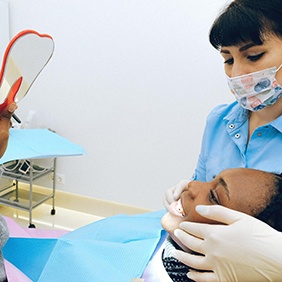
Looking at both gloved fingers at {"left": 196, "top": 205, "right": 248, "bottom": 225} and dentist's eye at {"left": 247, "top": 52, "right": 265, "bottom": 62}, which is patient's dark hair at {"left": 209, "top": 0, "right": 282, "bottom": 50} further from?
gloved fingers at {"left": 196, "top": 205, "right": 248, "bottom": 225}

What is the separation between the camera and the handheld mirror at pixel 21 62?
72cm

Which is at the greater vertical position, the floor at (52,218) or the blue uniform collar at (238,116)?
the blue uniform collar at (238,116)

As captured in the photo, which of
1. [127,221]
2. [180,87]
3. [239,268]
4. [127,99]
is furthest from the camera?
[127,99]

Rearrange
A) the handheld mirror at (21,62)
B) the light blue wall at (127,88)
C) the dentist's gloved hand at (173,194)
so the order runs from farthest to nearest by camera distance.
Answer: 1. the light blue wall at (127,88)
2. the dentist's gloved hand at (173,194)
3. the handheld mirror at (21,62)

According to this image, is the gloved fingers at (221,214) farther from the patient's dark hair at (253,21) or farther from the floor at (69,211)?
the floor at (69,211)

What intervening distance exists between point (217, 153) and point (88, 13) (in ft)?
6.15

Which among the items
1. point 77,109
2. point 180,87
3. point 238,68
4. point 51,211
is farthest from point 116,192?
point 238,68

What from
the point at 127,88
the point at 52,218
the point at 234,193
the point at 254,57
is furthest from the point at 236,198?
the point at 52,218

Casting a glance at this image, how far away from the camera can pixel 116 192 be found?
2824 mm

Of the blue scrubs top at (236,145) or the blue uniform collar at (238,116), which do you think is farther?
the blue uniform collar at (238,116)

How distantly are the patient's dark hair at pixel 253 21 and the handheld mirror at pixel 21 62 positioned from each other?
1.76 ft

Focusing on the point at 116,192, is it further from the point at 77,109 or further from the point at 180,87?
the point at 180,87

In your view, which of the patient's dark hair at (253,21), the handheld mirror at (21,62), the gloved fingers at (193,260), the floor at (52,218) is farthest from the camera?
the floor at (52,218)

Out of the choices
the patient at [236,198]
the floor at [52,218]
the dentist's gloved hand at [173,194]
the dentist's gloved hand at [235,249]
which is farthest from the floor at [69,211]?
the dentist's gloved hand at [235,249]
